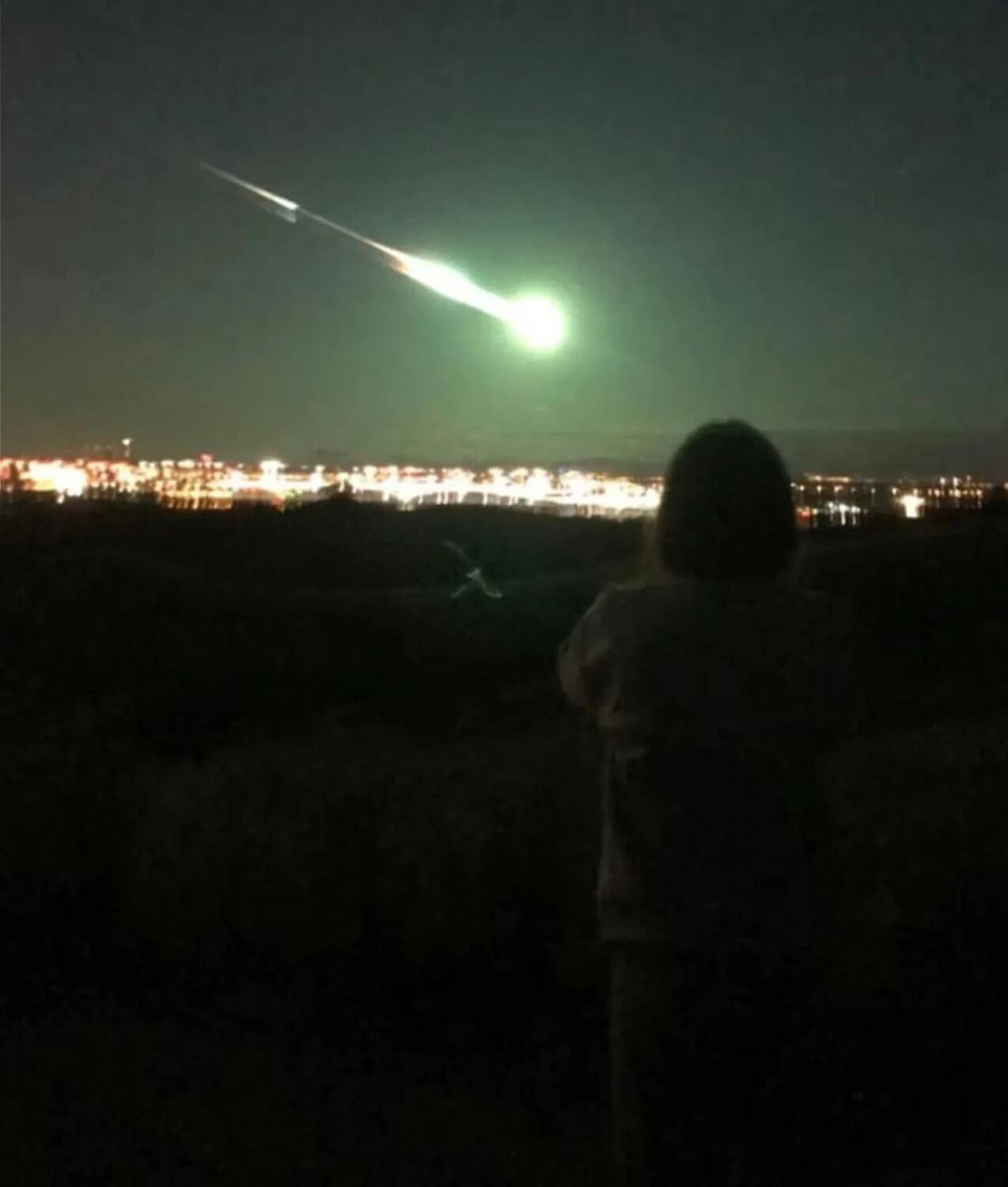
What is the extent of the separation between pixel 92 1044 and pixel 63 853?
169 centimetres

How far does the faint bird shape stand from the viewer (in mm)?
26781

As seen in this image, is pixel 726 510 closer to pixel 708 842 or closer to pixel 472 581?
pixel 708 842

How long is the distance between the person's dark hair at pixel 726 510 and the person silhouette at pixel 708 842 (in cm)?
1

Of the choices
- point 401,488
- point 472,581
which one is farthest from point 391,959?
point 401,488

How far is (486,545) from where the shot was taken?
120 ft

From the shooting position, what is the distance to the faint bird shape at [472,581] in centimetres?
2678

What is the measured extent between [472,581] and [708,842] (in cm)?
2507

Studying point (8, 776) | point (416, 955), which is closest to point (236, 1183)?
point (416, 955)

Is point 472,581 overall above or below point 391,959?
above

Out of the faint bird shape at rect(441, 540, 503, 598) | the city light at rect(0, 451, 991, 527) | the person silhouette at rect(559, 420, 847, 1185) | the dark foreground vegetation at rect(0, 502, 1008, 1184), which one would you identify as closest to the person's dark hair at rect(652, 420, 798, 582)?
the person silhouette at rect(559, 420, 847, 1185)

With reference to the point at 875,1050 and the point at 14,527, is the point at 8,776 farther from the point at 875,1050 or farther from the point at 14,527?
the point at 14,527

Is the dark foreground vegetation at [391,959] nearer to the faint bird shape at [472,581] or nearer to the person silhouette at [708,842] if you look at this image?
the person silhouette at [708,842]

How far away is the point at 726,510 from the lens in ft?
11.9

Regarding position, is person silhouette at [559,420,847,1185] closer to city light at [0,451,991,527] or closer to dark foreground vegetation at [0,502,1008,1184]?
dark foreground vegetation at [0,502,1008,1184]
